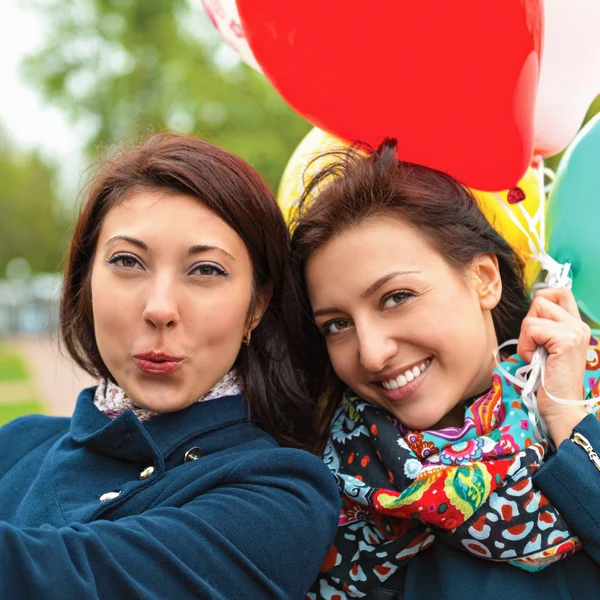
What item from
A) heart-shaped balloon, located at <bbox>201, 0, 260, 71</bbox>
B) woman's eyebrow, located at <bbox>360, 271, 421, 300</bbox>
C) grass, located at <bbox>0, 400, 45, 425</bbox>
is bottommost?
grass, located at <bbox>0, 400, 45, 425</bbox>

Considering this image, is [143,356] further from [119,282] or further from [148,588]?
[148,588]

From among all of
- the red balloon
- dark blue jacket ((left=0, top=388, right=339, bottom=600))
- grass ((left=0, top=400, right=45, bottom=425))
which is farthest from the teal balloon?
grass ((left=0, top=400, right=45, bottom=425))

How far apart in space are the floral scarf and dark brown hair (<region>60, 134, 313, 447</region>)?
5 cm

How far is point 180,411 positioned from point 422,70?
107cm

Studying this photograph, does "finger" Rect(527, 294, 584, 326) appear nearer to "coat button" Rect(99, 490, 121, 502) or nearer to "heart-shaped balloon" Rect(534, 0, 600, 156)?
"heart-shaped balloon" Rect(534, 0, 600, 156)

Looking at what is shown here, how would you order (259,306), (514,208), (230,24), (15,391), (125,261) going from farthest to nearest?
1. (15,391)
2. (230,24)
3. (514,208)
4. (259,306)
5. (125,261)

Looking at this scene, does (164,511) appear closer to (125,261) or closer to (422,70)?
(125,261)

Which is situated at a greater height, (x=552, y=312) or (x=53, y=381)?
(x=552, y=312)

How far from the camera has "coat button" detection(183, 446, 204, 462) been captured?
1.99m

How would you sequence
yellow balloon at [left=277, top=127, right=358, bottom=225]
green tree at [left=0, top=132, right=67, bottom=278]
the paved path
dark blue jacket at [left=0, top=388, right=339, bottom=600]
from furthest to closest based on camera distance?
green tree at [left=0, top=132, right=67, bottom=278], the paved path, yellow balloon at [left=277, top=127, right=358, bottom=225], dark blue jacket at [left=0, top=388, right=339, bottom=600]

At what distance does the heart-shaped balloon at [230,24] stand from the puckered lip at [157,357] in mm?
1013

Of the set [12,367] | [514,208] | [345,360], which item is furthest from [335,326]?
[12,367]

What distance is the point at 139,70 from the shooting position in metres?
17.3

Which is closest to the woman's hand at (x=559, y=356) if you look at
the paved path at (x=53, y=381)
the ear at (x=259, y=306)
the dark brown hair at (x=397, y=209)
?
the dark brown hair at (x=397, y=209)
